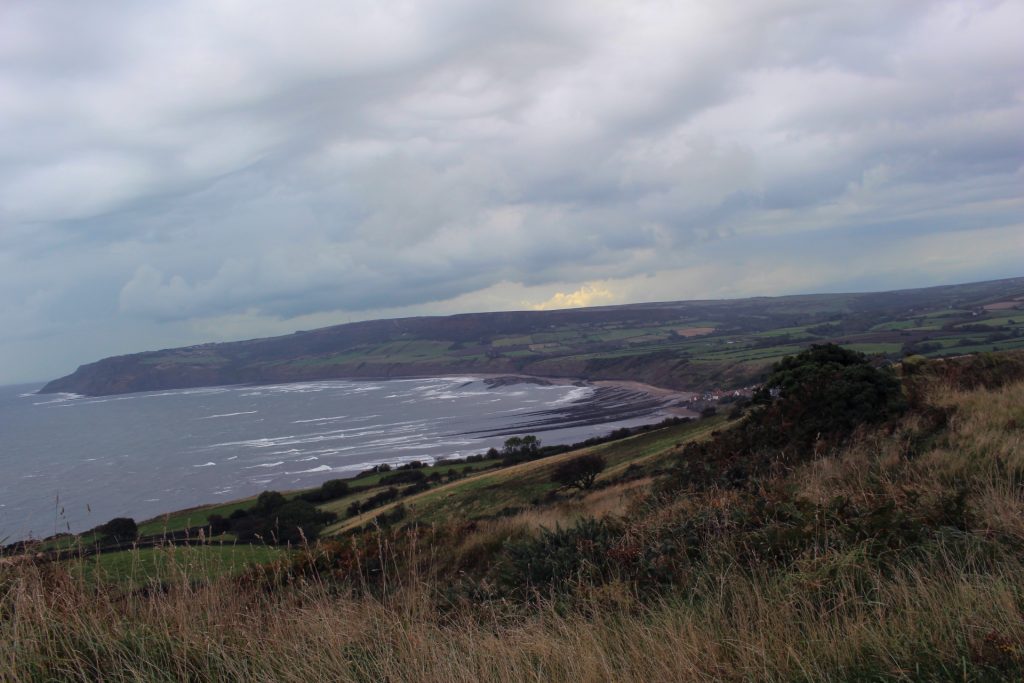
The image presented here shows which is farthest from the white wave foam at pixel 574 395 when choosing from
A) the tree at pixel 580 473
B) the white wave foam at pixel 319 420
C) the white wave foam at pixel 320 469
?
the tree at pixel 580 473

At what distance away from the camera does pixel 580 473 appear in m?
23.8

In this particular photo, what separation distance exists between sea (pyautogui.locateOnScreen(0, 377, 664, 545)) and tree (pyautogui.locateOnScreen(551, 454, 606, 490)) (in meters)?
16.9

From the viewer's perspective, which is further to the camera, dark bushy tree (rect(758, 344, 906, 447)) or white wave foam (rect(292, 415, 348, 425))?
white wave foam (rect(292, 415, 348, 425))

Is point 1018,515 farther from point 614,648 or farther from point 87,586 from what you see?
point 87,586

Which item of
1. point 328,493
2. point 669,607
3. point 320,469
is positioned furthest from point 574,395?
point 669,607

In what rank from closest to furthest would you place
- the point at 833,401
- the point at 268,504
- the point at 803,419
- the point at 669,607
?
the point at 669,607, the point at 833,401, the point at 803,419, the point at 268,504

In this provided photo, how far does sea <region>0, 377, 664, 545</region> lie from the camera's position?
161 ft

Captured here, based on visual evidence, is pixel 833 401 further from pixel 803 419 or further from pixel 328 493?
pixel 328 493

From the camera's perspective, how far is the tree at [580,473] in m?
22.8

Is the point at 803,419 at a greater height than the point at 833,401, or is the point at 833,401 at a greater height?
the point at 833,401

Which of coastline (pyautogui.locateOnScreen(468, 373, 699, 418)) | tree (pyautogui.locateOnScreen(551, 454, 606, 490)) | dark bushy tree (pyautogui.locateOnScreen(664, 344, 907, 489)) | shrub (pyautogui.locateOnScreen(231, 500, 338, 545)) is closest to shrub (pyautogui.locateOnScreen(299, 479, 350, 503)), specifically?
shrub (pyautogui.locateOnScreen(231, 500, 338, 545))

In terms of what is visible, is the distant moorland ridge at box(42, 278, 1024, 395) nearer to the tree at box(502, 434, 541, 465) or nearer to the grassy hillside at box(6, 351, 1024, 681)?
the tree at box(502, 434, 541, 465)

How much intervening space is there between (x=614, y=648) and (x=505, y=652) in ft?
2.01

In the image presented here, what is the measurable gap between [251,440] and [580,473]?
61797 millimetres
